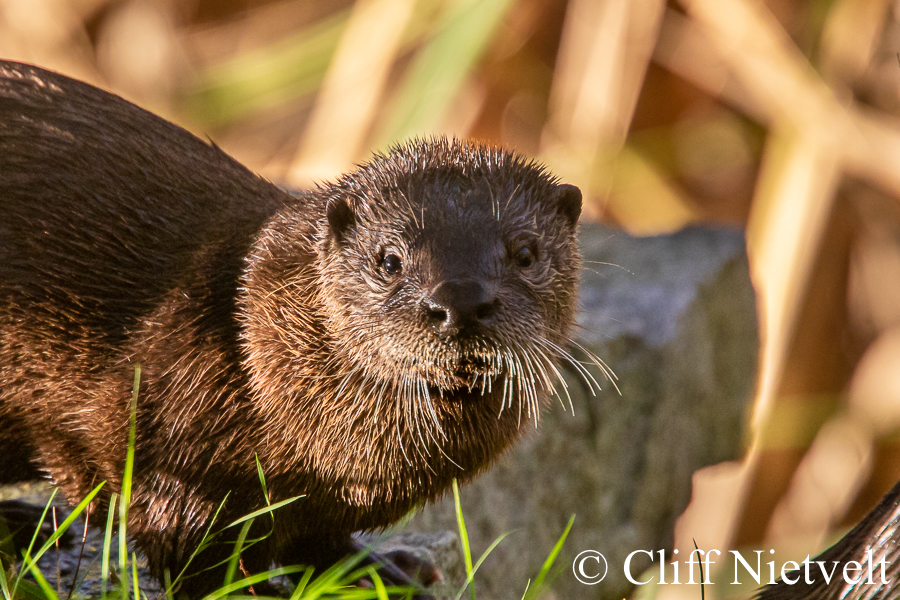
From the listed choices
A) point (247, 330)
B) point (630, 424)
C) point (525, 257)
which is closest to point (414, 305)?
point (525, 257)

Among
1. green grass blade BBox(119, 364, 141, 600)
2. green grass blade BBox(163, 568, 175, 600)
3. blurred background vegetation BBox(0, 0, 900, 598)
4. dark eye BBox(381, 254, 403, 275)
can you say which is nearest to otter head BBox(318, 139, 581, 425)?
dark eye BBox(381, 254, 403, 275)

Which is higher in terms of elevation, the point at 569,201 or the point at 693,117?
the point at 693,117

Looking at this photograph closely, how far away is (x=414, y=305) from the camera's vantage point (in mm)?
1895

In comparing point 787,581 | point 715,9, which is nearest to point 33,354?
point 787,581

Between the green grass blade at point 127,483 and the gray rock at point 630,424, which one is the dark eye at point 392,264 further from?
the gray rock at point 630,424

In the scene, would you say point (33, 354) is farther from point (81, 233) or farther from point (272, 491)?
point (272, 491)

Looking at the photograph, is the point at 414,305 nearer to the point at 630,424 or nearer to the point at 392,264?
the point at 392,264

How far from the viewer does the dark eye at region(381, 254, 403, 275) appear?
6.48 feet

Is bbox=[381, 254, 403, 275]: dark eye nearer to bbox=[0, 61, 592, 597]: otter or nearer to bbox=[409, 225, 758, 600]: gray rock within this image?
bbox=[0, 61, 592, 597]: otter

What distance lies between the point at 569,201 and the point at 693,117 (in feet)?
14.0

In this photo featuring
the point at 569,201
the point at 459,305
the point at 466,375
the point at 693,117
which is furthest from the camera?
the point at 693,117

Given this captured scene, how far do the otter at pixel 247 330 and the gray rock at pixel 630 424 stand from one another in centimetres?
48

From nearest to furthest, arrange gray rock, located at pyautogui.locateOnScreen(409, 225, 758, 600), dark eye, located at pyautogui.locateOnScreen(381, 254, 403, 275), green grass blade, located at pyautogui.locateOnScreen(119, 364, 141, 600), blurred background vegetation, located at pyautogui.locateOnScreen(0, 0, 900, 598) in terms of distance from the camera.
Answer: green grass blade, located at pyautogui.locateOnScreen(119, 364, 141, 600) < dark eye, located at pyautogui.locateOnScreen(381, 254, 403, 275) < gray rock, located at pyautogui.locateOnScreen(409, 225, 758, 600) < blurred background vegetation, located at pyautogui.locateOnScreen(0, 0, 900, 598)

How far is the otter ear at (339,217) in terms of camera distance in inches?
81.2
